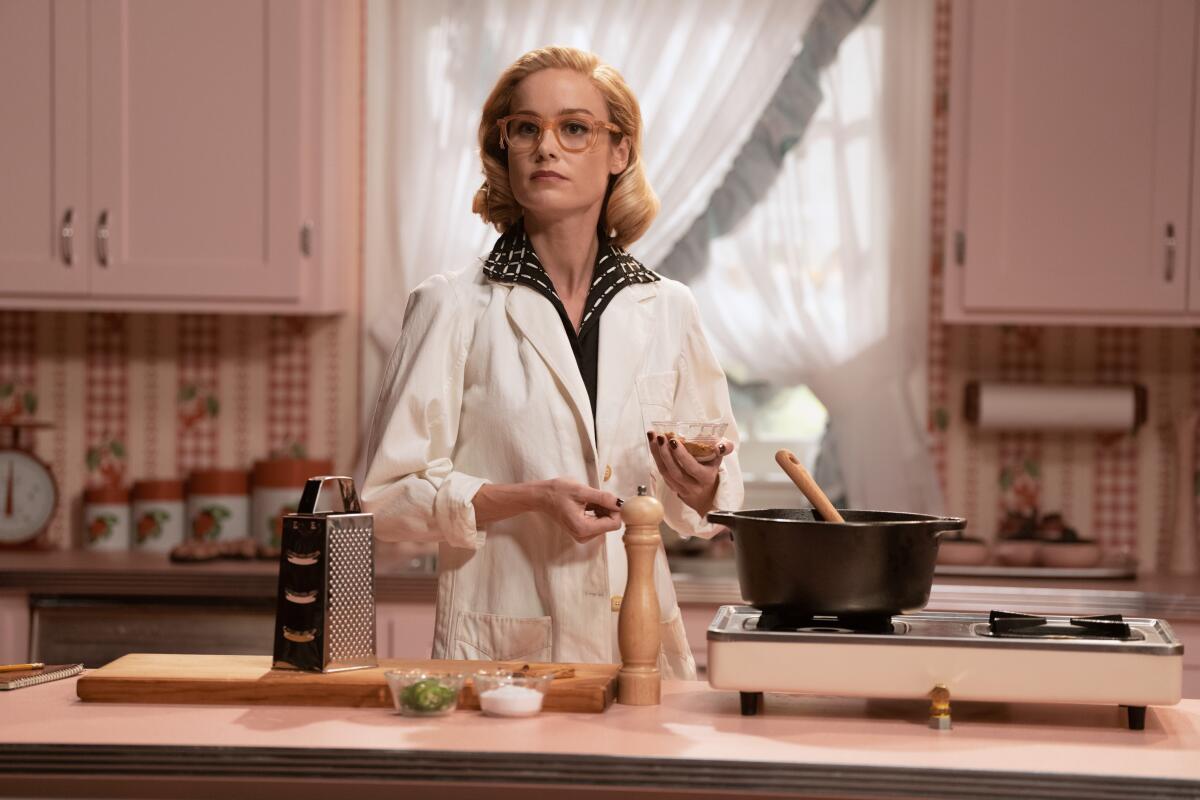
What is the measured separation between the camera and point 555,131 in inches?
74.2

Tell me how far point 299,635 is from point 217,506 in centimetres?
201

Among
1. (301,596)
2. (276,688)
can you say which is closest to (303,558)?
(301,596)

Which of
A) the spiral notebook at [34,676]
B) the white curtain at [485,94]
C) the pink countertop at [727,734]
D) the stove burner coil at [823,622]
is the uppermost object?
the white curtain at [485,94]

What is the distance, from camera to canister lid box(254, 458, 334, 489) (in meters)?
3.41

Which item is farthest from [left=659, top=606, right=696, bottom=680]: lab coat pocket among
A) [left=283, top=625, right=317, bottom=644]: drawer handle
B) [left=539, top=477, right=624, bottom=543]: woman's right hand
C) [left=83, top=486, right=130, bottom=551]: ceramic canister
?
[left=83, top=486, right=130, bottom=551]: ceramic canister

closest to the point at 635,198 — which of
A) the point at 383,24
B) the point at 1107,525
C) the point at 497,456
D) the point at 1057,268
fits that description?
the point at 497,456

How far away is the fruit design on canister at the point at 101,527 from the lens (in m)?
3.46

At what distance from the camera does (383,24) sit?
3.51m

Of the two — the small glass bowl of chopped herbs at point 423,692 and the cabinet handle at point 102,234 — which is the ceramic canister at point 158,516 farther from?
the small glass bowl of chopped herbs at point 423,692

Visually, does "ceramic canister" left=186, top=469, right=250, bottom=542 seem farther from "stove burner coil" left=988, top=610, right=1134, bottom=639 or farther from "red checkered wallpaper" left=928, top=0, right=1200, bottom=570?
"stove burner coil" left=988, top=610, right=1134, bottom=639

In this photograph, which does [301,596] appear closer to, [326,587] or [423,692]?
[326,587]

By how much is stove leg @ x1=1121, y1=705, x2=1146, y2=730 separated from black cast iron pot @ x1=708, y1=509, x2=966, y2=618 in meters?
0.24

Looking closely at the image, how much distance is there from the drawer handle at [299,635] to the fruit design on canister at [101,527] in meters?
2.13

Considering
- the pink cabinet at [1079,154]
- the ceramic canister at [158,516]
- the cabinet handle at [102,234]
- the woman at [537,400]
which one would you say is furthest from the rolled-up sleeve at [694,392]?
the ceramic canister at [158,516]
